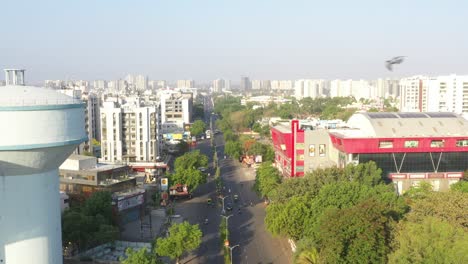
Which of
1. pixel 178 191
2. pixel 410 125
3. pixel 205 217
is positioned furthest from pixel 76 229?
pixel 410 125

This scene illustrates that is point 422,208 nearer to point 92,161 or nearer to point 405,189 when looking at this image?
point 405,189

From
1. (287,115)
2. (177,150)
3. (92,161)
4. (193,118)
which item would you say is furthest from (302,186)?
(193,118)

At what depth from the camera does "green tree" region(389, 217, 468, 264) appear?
15477 millimetres

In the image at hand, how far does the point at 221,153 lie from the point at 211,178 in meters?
16.0

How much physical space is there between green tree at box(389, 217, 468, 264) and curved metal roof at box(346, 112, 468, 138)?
587 inches

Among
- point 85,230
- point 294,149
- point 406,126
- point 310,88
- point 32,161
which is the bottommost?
point 85,230

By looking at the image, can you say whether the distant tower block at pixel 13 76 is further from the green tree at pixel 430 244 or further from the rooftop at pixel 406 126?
the rooftop at pixel 406 126

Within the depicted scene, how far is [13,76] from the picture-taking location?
1581 centimetres

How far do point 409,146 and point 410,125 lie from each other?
5.12 ft

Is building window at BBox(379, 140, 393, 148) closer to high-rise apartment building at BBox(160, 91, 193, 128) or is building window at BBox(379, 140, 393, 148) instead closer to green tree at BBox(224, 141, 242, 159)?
green tree at BBox(224, 141, 242, 159)

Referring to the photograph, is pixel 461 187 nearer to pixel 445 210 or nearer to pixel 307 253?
pixel 445 210

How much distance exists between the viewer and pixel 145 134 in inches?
1647

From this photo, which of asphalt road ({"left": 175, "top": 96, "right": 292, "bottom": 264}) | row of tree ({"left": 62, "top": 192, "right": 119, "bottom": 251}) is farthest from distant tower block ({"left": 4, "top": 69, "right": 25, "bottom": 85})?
asphalt road ({"left": 175, "top": 96, "right": 292, "bottom": 264})

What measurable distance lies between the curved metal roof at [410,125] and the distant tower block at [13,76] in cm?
2158
